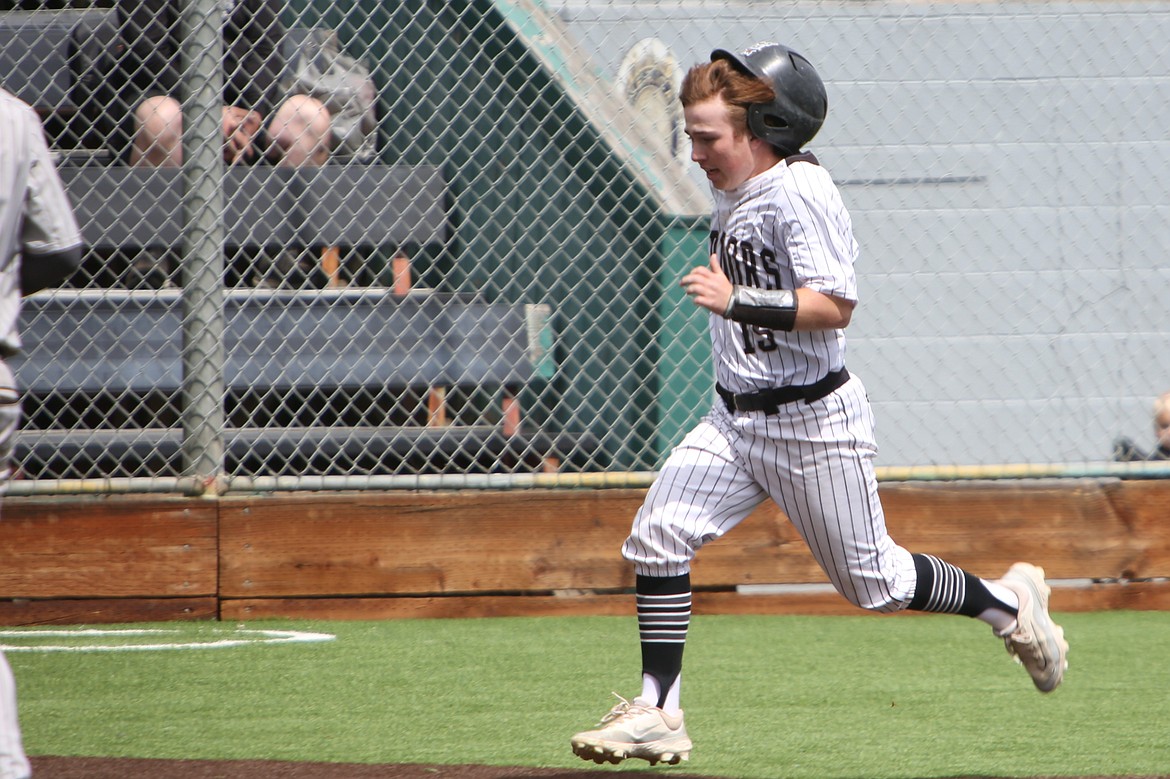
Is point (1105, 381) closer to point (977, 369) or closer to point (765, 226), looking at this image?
point (977, 369)

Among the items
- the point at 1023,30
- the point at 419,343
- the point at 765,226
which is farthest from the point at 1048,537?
the point at 765,226

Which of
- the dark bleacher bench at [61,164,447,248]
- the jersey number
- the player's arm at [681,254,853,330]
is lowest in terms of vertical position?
the jersey number

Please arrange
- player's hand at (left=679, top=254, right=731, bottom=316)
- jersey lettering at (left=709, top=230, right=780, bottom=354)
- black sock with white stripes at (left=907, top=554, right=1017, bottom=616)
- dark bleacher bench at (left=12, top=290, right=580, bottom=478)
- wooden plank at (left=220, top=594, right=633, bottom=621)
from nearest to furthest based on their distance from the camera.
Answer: player's hand at (left=679, top=254, right=731, bottom=316), jersey lettering at (left=709, top=230, right=780, bottom=354), black sock with white stripes at (left=907, top=554, right=1017, bottom=616), wooden plank at (left=220, top=594, right=633, bottom=621), dark bleacher bench at (left=12, top=290, right=580, bottom=478)

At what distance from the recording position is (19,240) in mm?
2371

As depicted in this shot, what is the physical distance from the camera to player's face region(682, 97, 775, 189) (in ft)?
9.73

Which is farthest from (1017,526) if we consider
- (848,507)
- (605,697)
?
(848,507)

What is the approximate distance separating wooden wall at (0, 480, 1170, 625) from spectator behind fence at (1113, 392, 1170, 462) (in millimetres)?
272

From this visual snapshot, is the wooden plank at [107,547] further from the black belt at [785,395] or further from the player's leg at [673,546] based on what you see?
the black belt at [785,395]

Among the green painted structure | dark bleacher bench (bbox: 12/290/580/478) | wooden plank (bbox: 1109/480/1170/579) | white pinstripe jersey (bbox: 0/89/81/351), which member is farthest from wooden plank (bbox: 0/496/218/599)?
wooden plank (bbox: 1109/480/1170/579)

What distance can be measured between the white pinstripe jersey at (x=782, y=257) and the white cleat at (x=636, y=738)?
70cm

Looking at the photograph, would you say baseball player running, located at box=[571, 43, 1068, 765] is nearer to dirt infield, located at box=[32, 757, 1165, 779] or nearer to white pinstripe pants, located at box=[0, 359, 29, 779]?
dirt infield, located at box=[32, 757, 1165, 779]

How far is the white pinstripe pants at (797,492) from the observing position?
9.98 feet

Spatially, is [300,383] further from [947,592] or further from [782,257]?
[947,592]

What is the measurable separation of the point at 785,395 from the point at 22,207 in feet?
4.99
